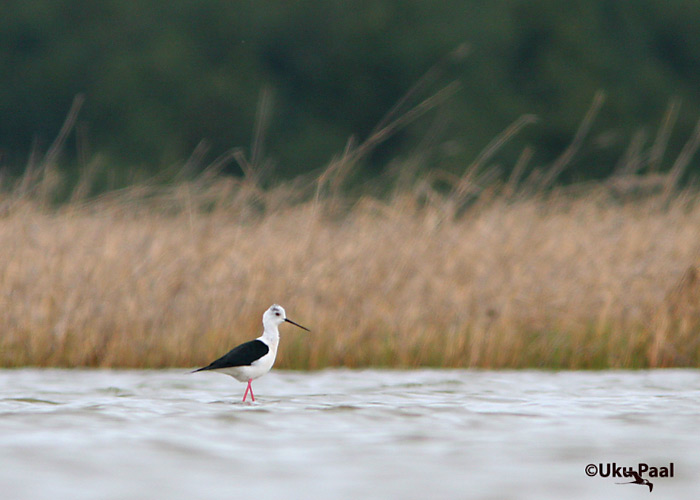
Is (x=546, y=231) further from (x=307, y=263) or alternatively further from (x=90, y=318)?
(x=90, y=318)

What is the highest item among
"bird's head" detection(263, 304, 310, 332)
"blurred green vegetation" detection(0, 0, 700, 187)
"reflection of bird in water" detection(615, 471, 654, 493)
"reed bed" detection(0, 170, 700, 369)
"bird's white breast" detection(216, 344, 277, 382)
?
"blurred green vegetation" detection(0, 0, 700, 187)

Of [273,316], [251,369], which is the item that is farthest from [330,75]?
[251,369]

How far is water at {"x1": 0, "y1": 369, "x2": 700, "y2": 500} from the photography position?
318 cm

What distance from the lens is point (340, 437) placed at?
12.7ft

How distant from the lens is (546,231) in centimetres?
732

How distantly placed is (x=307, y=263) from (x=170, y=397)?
2.00 meters

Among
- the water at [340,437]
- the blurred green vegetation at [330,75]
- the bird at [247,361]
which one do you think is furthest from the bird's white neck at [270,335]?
the blurred green vegetation at [330,75]

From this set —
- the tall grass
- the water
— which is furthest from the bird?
the tall grass

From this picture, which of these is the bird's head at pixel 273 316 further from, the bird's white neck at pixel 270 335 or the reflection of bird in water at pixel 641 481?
the reflection of bird in water at pixel 641 481

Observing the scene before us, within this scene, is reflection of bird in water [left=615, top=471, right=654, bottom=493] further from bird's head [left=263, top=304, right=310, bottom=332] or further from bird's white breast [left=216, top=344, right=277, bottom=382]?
bird's head [left=263, top=304, right=310, bottom=332]

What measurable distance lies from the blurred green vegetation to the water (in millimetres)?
18068

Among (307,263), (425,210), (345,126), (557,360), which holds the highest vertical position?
(345,126)

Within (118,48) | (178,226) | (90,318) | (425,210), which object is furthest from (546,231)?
(118,48)

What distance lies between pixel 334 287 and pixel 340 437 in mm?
2794
